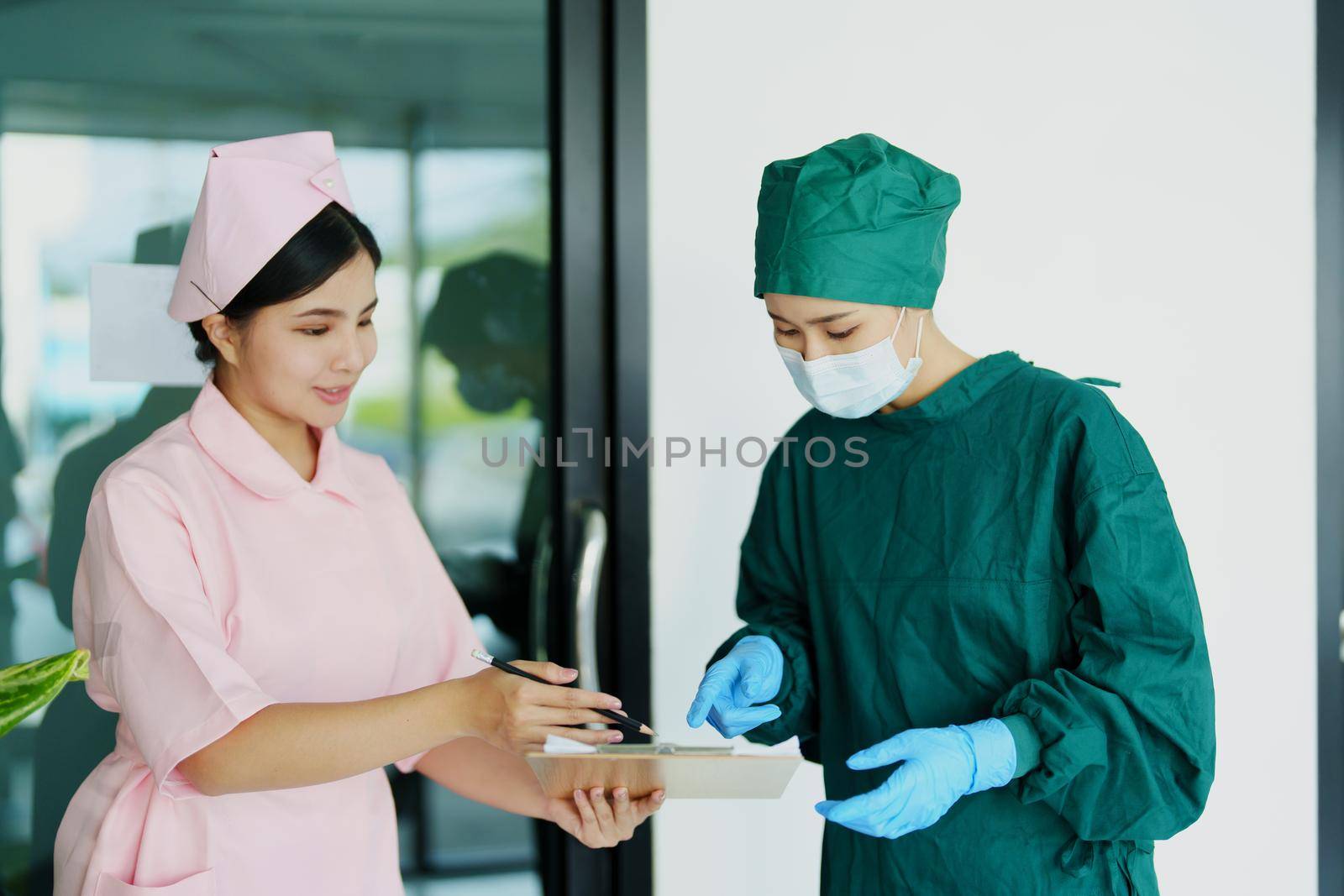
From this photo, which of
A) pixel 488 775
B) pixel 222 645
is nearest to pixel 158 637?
pixel 222 645

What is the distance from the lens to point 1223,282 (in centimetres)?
188

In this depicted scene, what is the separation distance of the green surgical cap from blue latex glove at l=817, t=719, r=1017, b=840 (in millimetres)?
477

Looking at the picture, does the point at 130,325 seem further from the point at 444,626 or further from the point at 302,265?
the point at 444,626

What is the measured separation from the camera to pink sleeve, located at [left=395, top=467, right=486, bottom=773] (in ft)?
4.51

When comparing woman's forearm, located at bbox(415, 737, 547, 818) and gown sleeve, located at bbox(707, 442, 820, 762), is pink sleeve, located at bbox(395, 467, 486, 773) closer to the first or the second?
woman's forearm, located at bbox(415, 737, 547, 818)

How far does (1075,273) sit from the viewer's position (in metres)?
1.84

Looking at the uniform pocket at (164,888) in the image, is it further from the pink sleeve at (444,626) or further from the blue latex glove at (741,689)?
the blue latex glove at (741,689)

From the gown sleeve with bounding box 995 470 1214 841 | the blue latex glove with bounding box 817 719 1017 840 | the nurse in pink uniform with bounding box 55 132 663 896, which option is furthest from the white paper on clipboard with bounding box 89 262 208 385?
the gown sleeve with bounding box 995 470 1214 841

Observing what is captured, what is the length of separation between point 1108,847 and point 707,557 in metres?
0.73

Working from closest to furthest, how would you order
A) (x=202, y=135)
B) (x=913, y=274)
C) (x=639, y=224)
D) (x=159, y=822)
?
1. (x=159, y=822)
2. (x=913, y=274)
3. (x=202, y=135)
4. (x=639, y=224)

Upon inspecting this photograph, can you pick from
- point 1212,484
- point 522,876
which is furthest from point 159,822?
point 1212,484

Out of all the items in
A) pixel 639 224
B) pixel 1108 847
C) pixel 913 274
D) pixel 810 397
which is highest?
pixel 639 224

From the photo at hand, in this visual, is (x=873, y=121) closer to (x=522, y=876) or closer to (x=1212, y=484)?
(x=1212, y=484)

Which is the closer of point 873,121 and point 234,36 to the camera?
point 234,36
